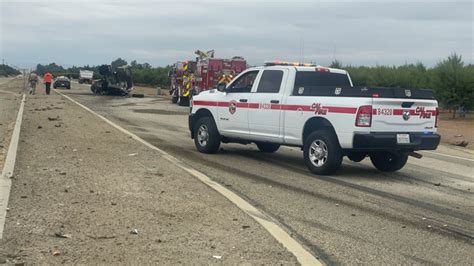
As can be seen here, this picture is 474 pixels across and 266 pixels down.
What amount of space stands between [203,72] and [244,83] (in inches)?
683

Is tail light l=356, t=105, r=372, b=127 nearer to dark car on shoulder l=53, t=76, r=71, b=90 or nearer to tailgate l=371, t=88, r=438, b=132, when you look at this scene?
tailgate l=371, t=88, r=438, b=132

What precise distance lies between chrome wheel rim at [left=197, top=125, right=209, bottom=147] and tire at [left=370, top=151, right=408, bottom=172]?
3507 mm

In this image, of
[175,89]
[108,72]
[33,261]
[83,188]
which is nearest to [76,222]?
[33,261]

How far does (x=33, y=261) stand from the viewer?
501 cm

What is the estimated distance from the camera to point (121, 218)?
21.4 ft

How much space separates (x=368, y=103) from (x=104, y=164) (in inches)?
186

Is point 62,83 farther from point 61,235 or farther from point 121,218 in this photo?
point 61,235

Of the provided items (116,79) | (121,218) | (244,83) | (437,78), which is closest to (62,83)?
(116,79)

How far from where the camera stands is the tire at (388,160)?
10.7 m

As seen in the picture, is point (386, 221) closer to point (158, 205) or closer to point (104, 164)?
point (158, 205)

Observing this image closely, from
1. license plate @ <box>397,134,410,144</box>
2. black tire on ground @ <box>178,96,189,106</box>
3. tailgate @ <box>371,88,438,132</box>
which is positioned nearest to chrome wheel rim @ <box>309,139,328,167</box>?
tailgate @ <box>371,88,438,132</box>

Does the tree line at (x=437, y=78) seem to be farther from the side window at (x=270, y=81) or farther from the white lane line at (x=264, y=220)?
the white lane line at (x=264, y=220)

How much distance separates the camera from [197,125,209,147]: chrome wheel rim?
12258 millimetres

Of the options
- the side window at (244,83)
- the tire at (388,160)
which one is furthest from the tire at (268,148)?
the tire at (388,160)
